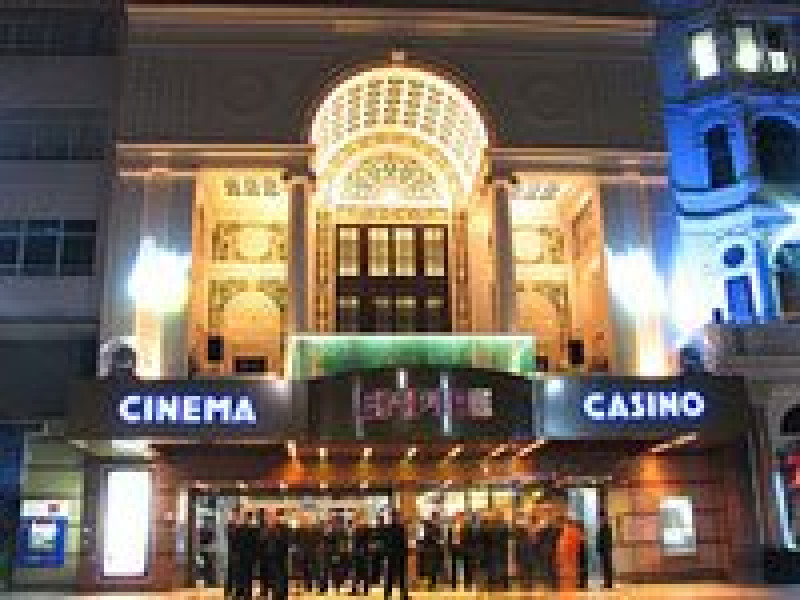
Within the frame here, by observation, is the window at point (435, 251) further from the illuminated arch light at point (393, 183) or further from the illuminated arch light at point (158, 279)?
the illuminated arch light at point (158, 279)

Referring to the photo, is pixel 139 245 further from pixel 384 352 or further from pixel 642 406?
pixel 642 406

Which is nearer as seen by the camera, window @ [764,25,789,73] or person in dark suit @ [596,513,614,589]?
person in dark suit @ [596,513,614,589]

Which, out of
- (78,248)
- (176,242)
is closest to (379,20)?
(176,242)

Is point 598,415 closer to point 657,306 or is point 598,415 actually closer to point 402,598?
point 657,306

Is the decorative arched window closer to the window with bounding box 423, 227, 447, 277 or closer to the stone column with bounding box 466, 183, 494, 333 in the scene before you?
the stone column with bounding box 466, 183, 494, 333

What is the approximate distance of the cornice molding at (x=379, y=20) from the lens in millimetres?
28156

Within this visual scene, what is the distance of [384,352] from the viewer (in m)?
23.8

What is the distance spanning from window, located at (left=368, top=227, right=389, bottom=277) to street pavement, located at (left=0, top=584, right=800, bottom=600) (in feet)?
40.7

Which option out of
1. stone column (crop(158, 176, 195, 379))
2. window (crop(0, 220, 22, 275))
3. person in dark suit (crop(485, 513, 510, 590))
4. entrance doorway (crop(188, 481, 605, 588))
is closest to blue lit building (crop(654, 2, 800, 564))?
entrance doorway (crop(188, 481, 605, 588))

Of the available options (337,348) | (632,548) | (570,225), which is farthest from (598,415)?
(570,225)

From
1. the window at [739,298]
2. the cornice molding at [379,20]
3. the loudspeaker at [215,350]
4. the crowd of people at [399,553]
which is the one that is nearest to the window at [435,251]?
the cornice molding at [379,20]

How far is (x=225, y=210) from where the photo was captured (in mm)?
31328

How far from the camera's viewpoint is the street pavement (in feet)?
61.2

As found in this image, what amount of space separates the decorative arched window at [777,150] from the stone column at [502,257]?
8.67m
